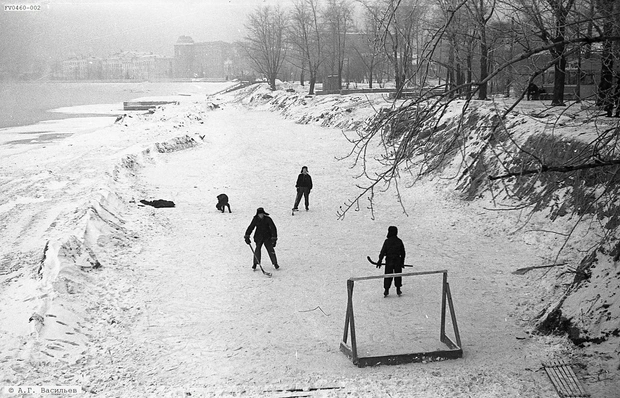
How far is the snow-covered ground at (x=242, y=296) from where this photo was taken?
27.7 feet

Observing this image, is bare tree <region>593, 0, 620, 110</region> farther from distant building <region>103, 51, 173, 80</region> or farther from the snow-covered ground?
distant building <region>103, 51, 173, 80</region>

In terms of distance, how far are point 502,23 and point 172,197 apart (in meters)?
15.8

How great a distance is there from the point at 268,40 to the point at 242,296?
7724cm

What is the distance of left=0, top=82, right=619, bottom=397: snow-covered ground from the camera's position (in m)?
8.43

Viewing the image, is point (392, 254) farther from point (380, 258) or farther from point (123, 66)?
point (123, 66)

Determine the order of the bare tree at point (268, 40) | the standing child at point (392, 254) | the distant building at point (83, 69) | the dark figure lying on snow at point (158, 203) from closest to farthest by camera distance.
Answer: the standing child at point (392, 254) → the dark figure lying on snow at point (158, 203) → the bare tree at point (268, 40) → the distant building at point (83, 69)

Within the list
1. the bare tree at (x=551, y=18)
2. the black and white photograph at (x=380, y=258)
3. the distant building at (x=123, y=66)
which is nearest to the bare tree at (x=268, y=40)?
the black and white photograph at (x=380, y=258)

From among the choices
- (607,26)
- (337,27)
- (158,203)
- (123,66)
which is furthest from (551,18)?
(123,66)

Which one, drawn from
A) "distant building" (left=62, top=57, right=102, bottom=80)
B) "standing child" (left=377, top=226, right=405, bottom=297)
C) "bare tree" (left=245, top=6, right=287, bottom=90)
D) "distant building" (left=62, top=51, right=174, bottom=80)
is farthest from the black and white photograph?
"distant building" (left=62, top=51, right=174, bottom=80)

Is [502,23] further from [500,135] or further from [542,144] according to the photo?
[500,135]

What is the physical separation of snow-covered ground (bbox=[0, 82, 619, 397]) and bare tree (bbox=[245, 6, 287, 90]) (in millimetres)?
61027

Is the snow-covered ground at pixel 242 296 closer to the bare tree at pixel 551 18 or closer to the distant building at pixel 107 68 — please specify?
the bare tree at pixel 551 18

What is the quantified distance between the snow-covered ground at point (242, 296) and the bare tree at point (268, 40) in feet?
200

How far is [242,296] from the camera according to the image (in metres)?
11.9
